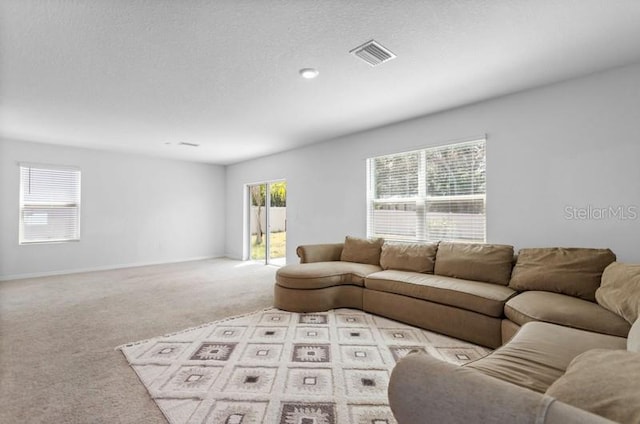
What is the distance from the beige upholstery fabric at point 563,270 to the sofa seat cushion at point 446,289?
0.70ft

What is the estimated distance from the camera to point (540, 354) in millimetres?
1478

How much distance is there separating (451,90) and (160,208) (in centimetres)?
654

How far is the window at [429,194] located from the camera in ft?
11.9

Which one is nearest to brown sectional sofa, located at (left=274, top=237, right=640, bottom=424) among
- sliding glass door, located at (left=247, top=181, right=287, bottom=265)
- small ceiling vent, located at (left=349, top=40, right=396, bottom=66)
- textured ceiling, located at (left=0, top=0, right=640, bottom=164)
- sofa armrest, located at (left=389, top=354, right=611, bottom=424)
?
sofa armrest, located at (left=389, top=354, right=611, bottom=424)

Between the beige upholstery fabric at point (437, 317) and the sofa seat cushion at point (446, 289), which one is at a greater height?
the sofa seat cushion at point (446, 289)

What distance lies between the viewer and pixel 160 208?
6.92m

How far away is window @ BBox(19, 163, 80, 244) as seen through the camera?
536cm

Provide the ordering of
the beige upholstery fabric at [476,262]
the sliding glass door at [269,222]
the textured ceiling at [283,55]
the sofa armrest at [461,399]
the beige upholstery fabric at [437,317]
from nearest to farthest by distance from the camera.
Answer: the sofa armrest at [461,399] < the textured ceiling at [283,55] < the beige upholstery fabric at [437,317] < the beige upholstery fabric at [476,262] < the sliding glass door at [269,222]

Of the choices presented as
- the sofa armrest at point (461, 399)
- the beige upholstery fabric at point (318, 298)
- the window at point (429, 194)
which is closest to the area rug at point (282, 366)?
the beige upholstery fabric at point (318, 298)

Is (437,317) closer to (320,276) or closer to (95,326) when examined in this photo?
(320,276)

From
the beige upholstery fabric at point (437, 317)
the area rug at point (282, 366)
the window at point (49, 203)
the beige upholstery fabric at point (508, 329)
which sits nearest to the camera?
the area rug at point (282, 366)

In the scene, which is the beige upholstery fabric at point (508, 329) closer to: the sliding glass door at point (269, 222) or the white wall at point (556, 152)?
the white wall at point (556, 152)

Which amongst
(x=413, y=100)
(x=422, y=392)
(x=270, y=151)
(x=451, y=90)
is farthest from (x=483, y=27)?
(x=270, y=151)

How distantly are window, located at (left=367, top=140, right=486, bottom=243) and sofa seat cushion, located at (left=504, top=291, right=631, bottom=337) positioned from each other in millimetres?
1288
